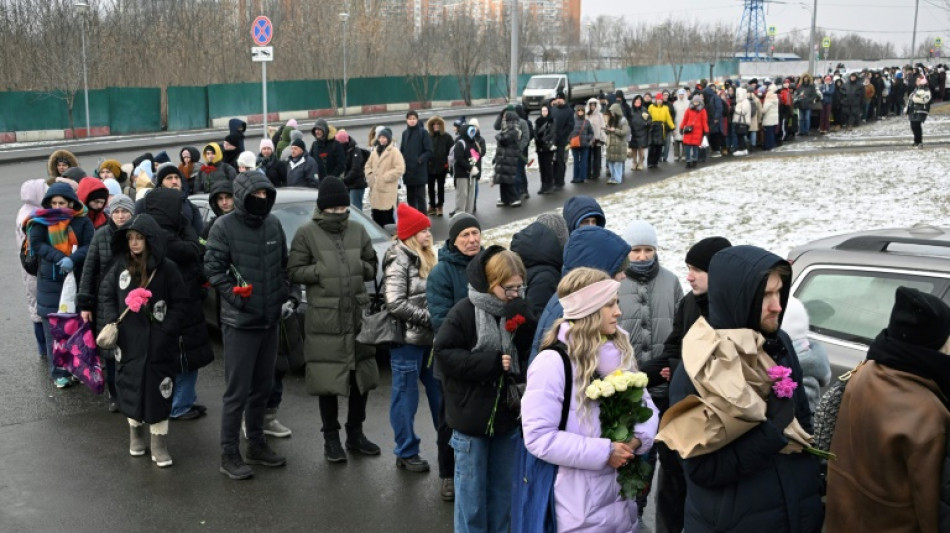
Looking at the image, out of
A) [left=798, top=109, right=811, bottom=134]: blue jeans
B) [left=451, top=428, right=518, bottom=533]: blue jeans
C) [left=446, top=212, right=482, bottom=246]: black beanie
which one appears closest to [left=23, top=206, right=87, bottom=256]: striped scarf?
[left=446, top=212, right=482, bottom=246]: black beanie

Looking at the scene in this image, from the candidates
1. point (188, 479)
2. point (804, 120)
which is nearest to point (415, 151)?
point (188, 479)

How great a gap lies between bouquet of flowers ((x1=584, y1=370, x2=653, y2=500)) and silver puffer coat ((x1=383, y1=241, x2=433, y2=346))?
2.93m

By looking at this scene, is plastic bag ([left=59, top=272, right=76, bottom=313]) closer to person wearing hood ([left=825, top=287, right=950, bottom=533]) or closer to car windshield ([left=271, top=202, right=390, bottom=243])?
car windshield ([left=271, top=202, right=390, bottom=243])

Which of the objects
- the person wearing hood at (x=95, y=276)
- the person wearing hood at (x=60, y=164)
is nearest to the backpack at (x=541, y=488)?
the person wearing hood at (x=95, y=276)

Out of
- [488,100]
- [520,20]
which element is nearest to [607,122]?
[488,100]

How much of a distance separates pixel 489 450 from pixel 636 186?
17.6 meters

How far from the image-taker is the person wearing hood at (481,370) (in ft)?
18.8

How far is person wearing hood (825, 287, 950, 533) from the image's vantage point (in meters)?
3.77

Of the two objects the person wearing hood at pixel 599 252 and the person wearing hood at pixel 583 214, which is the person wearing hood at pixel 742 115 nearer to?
the person wearing hood at pixel 583 214

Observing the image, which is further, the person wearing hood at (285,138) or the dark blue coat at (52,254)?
the person wearing hood at (285,138)

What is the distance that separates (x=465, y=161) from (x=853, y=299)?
40.7 ft

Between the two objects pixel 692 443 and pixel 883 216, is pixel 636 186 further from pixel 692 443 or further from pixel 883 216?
pixel 692 443

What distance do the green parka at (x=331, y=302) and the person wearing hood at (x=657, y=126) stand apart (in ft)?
61.3

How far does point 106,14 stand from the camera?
50188 mm
